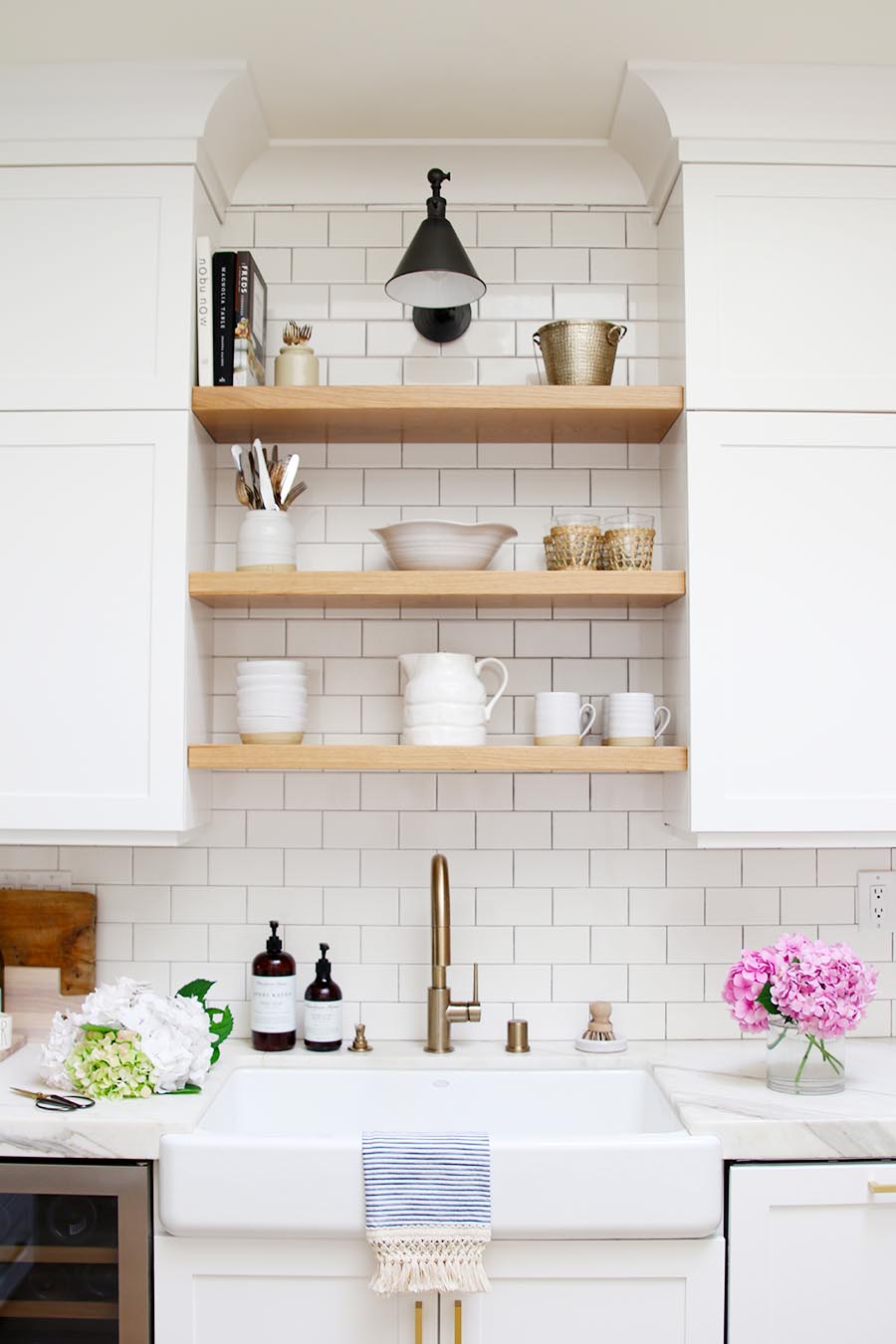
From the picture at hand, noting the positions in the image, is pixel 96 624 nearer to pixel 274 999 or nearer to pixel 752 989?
pixel 274 999

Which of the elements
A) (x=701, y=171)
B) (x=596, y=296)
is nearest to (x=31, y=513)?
(x=596, y=296)

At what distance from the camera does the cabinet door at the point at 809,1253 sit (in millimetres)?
1763

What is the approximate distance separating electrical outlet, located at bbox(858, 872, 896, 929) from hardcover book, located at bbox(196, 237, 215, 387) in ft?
5.30

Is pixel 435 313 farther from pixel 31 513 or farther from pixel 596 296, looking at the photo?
pixel 31 513

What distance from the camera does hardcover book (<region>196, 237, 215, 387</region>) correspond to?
212 cm

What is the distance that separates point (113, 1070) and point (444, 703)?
83cm

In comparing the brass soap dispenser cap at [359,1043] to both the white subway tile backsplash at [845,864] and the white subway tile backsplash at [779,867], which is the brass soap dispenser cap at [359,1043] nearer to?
the white subway tile backsplash at [779,867]

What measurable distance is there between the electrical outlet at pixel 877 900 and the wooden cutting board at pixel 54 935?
1543mm

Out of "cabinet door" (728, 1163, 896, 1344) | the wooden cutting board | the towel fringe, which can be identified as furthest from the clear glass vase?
the wooden cutting board

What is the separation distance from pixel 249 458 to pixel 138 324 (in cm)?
31

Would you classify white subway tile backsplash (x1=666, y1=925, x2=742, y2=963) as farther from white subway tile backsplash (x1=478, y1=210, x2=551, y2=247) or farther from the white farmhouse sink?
white subway tile backsplash (x1=478, y1=210, x2=551, y2=247)

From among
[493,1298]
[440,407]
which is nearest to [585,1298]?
[493,1298]

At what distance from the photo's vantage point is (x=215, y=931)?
232 cm

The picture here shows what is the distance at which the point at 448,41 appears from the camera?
6.61 ft
